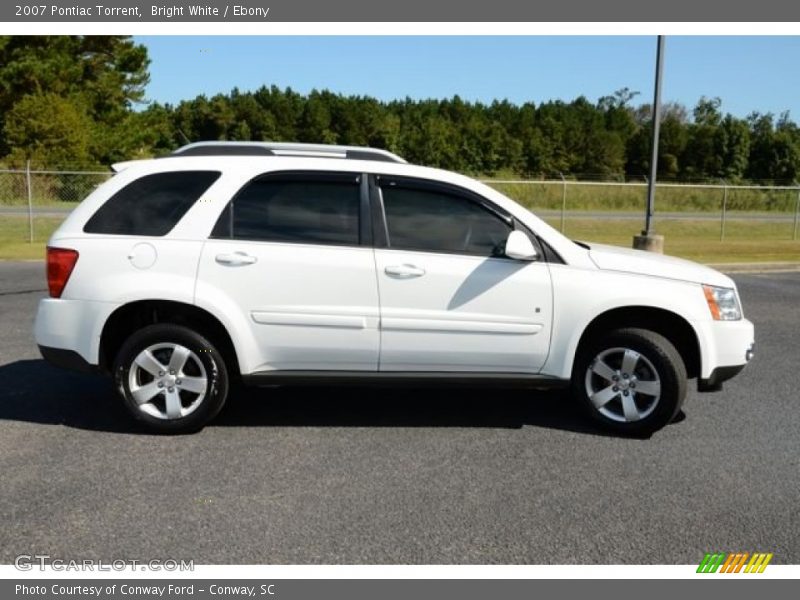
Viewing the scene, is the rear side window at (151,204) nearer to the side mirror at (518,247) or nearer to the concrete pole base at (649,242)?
the side mirror at (518,247)

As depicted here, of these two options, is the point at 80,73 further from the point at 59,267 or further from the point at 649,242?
the point at 59,267

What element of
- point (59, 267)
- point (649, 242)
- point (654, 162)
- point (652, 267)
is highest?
point (654, 162)

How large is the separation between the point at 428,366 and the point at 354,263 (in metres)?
0.82

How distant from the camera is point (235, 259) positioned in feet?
16.1

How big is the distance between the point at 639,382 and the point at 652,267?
0.76 metres

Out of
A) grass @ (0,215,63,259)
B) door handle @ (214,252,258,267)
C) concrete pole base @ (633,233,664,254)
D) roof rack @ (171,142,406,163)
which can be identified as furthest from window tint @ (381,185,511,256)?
grass @ (0,215,63,259)

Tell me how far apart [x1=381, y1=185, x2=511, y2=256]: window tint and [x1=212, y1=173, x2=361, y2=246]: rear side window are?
0.82 ft

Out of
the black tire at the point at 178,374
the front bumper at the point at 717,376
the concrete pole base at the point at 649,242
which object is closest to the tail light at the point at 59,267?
the black tire at the point at 178,374

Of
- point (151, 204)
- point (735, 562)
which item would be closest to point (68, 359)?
point (151, 204)

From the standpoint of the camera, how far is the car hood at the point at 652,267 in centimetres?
509

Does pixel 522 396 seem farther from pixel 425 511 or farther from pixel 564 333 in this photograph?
pixel 425 511

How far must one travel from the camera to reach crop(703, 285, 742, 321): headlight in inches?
200

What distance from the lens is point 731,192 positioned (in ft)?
146
